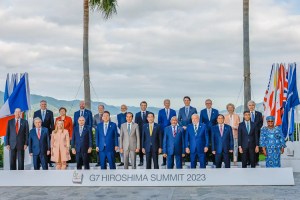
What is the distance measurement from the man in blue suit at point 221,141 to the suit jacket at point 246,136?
0.39 m

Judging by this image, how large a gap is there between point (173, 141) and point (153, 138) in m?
0.56

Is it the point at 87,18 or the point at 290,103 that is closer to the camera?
the point at 290,103

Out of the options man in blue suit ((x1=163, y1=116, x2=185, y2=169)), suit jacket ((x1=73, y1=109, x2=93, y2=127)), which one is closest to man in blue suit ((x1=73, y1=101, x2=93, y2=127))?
suit jacket ((x1=73, y1=109, x2=93, y2=127))

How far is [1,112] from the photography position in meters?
17.3

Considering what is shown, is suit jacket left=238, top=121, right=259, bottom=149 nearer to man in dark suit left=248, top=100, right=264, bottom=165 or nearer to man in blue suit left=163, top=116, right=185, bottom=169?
man in dark suit left=248, top=100, right=264, bottom=165

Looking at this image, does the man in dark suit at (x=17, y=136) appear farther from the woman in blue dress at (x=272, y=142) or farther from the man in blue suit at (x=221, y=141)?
the woman in blue dress at (x=272, y=142)

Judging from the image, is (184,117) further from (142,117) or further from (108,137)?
(108,137)

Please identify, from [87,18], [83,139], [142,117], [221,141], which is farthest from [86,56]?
[221,141]

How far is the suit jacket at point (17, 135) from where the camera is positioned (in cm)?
1504

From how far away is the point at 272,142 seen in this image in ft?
46.6

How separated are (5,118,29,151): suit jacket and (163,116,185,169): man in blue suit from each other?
3.86 meters

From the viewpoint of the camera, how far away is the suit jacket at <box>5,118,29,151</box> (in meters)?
15.0

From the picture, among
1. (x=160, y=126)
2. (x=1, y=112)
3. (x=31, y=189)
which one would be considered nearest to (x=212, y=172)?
(x=160, y=126)

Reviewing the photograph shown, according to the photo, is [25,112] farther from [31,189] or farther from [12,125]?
[31,189]
